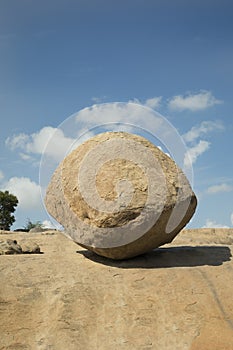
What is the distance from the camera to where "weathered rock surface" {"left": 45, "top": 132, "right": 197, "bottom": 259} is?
844 centimetres

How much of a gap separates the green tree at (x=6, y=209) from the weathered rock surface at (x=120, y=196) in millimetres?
30255

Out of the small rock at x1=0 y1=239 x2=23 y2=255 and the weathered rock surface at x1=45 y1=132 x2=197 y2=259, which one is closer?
the weathered rock surface at x1=45 y1=132 x2=197 y2=259

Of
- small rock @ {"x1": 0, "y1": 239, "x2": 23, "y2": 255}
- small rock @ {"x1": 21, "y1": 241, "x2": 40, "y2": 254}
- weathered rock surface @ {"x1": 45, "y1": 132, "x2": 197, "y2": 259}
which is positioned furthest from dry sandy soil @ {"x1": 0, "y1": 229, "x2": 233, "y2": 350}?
small rock @ {"x1": 21, "y1": 241, "x2": 40, "y2": 254}

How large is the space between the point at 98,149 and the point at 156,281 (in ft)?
9.83

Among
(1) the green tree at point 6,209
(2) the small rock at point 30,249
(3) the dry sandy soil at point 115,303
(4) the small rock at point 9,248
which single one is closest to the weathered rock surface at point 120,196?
(3) the dry sandy soil at point 115,303

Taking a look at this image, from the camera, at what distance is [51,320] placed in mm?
7277

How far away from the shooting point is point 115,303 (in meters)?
7.65

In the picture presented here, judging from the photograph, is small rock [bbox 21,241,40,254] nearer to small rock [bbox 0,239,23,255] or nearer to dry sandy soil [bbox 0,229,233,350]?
small rock [bbox 0,239,23,255]

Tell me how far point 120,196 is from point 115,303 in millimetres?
2064

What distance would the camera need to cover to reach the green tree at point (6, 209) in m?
38.2

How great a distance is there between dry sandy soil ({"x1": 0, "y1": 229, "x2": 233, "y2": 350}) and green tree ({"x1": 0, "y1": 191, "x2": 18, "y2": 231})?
3018 centimetres

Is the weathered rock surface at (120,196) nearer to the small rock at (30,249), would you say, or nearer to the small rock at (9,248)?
the small rock at (9,248)

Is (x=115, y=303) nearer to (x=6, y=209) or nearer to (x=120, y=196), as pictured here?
(x=120, y=196)

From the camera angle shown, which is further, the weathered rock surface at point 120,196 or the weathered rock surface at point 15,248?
the weathered rock surface at point 15,248
